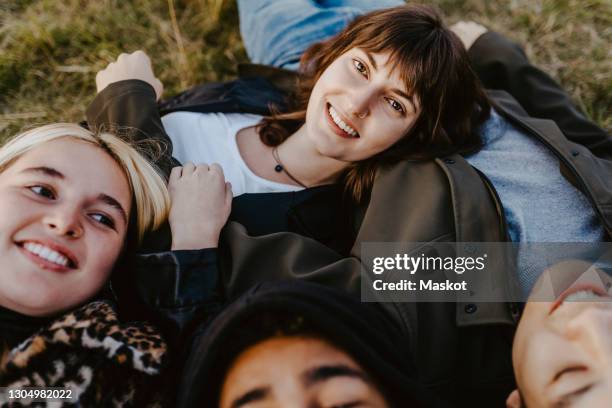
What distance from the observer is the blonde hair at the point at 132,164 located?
202cm

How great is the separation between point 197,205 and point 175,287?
1.24 ft

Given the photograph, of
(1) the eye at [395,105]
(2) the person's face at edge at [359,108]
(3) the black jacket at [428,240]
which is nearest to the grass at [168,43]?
(3) the black jacket at [428,240]

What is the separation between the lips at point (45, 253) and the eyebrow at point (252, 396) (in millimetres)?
818

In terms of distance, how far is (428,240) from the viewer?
2.09m

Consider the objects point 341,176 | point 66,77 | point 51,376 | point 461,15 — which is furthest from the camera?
point 461,15

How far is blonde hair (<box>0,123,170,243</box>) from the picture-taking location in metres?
2.02

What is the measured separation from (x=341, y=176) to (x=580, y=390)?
1494 mm

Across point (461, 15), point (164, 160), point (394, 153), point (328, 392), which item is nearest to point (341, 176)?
point (394, 153)

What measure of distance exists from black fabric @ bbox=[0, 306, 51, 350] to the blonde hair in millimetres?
513

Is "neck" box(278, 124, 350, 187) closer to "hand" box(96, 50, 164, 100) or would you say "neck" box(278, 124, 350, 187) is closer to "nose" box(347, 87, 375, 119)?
"nose" box(347, 87, 375, 119)

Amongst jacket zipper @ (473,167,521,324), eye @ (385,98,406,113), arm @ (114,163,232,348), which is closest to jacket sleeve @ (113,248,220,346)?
arm @ (114,163,232,348)

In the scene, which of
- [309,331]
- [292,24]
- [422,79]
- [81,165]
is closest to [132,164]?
[81,165]

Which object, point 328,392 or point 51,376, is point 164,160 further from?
point 328,392

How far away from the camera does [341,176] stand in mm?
2650
